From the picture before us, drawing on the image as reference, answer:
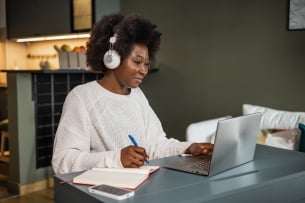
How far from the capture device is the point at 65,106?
1.46 m

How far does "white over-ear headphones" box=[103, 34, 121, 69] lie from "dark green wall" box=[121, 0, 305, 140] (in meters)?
1.61

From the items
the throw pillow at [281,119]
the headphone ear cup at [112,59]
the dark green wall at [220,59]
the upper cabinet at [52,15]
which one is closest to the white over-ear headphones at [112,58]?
the headphone ear cup at [112,59]

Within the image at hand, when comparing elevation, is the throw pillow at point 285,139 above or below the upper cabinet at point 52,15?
below

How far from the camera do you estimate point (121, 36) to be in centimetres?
153

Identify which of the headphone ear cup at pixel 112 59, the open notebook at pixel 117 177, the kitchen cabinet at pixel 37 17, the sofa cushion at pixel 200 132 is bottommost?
the sofa cushion at pixel 200 132

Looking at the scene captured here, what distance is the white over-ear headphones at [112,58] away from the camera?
1.52 m

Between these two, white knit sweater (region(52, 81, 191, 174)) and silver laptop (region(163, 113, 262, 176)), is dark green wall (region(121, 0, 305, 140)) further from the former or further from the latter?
silver laptop (region(163, 113, 262, 176))

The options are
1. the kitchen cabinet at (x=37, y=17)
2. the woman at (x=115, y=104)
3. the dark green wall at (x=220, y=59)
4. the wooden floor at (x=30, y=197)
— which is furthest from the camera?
the kitchen cabinet at (x=37, y=17)

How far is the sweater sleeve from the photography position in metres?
1.27

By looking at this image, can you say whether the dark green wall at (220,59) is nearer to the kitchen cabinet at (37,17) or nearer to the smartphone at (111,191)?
the kitchen cabinet at (37,17)

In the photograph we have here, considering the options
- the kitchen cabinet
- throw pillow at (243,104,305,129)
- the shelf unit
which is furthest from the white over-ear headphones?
the kitchen cabinet

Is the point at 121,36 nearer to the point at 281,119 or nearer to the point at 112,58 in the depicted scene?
the point at 112,58

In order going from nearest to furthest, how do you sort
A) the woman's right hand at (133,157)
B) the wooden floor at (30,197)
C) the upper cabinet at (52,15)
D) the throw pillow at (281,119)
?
the woman's right hand at (133,157)
the throw pillow at (281,119)
the wooden floor at (30,197)
the upper cabinet at (52,15)

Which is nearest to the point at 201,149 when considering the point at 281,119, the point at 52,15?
the point at 281,119
